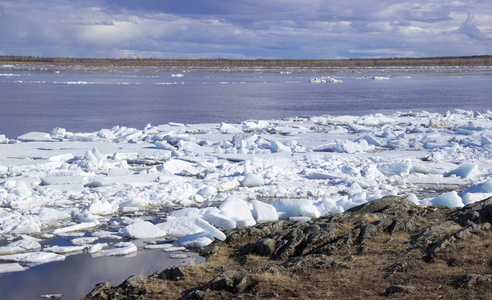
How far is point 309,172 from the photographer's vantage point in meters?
10.4

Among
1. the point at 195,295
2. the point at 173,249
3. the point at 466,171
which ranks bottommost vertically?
the point at 173,249

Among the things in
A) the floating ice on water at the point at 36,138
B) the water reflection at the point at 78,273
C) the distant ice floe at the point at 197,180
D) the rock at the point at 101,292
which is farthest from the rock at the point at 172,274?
the floating ice on water at the point at 36,138

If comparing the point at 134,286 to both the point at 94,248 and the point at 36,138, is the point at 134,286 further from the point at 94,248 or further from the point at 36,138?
the point at 36,138

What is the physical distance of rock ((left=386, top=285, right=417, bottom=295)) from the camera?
167 inches

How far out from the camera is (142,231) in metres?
6.79

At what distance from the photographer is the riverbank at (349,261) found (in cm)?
444

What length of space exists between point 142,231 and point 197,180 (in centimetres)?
309

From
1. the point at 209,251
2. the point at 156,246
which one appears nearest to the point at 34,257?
the point at 156,246

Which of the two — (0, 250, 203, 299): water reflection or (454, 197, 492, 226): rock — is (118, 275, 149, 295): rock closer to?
(0, 250, 203, 299): water reflection

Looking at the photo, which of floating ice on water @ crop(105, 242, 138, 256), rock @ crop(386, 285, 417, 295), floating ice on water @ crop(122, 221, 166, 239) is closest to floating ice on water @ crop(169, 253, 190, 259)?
floating ice on water @ crop(105, 242, 138, 256)

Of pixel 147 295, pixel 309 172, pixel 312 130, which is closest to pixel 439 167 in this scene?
pixel 309 172

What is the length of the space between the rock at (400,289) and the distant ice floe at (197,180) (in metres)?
2.60

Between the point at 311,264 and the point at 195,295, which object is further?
the point at 311,264

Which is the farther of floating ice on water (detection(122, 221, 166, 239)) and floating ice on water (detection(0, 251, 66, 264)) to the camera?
floating ice on water (detection(122, 221, 166, 239))
